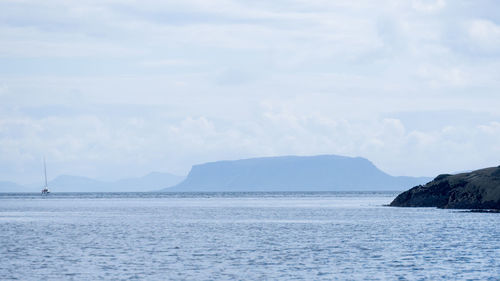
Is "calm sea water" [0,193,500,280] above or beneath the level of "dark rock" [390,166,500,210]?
beneath

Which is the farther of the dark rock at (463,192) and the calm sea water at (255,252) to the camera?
the dark rock at (463,192)

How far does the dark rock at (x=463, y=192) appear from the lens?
121 m

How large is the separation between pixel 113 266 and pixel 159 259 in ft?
16.6

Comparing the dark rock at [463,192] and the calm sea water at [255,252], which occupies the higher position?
the dark rock at [463,192]

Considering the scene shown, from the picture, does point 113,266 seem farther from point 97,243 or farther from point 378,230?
point 378,230

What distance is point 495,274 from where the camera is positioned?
155ft

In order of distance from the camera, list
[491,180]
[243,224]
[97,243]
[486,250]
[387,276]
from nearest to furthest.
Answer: [387,276] < [486,250] < [97,243] < [243,224] < [491,180]

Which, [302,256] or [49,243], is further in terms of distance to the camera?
[49,243]

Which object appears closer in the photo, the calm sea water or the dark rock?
the calm sea water

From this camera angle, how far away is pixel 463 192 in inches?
5094

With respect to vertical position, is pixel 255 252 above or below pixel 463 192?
below

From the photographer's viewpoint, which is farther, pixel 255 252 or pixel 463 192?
pixel 463 192

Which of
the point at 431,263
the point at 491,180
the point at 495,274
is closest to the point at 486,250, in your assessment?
the point at 431,263

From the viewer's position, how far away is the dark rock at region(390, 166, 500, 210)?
397 ft
